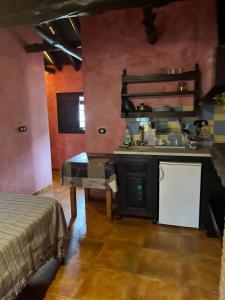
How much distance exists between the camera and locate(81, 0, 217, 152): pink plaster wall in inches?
116

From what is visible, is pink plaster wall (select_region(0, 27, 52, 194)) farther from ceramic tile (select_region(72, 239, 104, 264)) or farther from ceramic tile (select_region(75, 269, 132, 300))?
ceramic tile (select_region(75, 269, 132, 300))

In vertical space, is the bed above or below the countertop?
below

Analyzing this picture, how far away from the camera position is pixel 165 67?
10.3ft

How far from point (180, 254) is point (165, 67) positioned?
7.66 feet

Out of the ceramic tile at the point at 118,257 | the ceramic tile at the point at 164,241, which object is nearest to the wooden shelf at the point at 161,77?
the ceramic tile at the point at 164,241

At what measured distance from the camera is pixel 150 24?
107 inches

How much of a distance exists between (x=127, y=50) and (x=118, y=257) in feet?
8.73

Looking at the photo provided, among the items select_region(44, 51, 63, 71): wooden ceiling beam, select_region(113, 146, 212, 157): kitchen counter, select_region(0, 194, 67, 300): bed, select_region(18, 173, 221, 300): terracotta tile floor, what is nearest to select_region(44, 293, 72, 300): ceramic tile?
select_region(18, 173, 221, 300): terracotta tile floor

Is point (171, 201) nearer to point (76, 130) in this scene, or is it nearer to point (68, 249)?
point (68, 249)

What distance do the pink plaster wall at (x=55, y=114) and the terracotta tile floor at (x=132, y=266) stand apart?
305cm

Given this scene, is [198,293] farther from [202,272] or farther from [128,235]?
[128,235]

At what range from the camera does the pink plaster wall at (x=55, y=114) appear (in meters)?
5.51

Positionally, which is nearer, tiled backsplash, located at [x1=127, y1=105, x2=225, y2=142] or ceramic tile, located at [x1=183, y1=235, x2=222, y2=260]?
ceramic tile, located at [x1=183, y1=235, x2=222, y2=260]

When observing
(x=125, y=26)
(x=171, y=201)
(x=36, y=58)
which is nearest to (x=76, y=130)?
(x=36, y=58)
